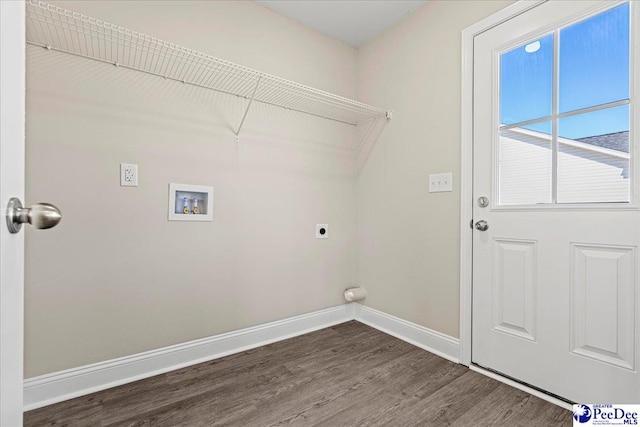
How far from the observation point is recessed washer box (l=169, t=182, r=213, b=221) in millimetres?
1743

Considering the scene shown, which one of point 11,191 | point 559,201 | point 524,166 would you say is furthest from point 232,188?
point 559,201

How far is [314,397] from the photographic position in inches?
58.6

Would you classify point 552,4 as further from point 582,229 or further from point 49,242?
point 49,242

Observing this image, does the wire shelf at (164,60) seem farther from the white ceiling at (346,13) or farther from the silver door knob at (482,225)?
the silver door knob at (482,225)

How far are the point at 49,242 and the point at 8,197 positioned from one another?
4.19 ft

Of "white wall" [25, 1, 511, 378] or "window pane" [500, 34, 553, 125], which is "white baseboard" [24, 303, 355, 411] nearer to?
"white wall" [25, 1, 511, 378]

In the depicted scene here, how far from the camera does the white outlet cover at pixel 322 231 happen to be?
7.82 ft

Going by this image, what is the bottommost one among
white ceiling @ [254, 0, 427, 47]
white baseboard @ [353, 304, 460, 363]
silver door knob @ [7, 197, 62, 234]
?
white baseboard @ [353, 304, 460, 363]

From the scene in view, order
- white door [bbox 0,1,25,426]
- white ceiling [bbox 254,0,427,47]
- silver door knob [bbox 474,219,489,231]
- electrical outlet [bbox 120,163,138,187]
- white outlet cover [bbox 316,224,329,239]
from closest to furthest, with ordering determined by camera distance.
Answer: white door [bbox 0,1,25,426] < electrical outlet [bbox 120,163,138,187] < silver door knob [bbox 474,219,489,231] < white ceiling [bbox 254,0,427,47] < white outlet cover [bbox 316,224,329,239]

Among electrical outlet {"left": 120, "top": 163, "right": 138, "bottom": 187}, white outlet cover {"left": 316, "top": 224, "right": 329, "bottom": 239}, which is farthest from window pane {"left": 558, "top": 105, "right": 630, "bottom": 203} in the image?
electrical outlet {"left": 120, "top": 163, "right": 138, "bottom": 187}

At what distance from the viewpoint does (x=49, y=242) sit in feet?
4.69

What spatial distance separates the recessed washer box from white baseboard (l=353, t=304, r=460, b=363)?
1486 millimetres

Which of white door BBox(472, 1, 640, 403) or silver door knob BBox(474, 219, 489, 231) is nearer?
white door BBox(472, 1, 640, 403)

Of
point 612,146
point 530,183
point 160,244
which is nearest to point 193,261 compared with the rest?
point 160,244
